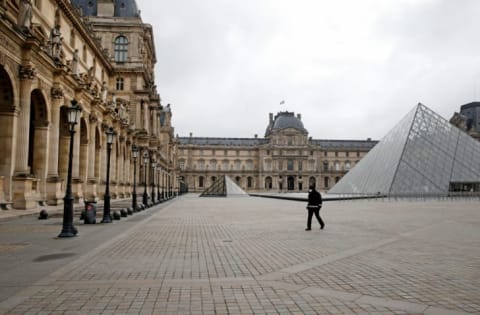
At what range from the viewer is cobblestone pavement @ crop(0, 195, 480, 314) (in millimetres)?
4062

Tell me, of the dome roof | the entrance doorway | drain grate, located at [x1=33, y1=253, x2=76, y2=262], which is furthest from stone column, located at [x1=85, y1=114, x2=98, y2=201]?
the entrance doorway

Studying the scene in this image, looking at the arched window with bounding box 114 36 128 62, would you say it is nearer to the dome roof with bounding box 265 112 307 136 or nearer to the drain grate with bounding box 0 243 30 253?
the drain grate with bounding box 0 243 30 253

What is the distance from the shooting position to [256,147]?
10444 cm

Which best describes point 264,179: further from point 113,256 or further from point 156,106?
point 113,256

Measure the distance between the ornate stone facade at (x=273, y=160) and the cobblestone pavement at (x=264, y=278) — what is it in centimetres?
9383

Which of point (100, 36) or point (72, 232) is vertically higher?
point (100, 36)

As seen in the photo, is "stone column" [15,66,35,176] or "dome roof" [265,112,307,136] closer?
"stone column" [15,66,35,176]

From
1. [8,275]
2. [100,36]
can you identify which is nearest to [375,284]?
[8,275]

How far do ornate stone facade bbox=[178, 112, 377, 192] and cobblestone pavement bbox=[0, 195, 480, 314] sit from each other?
93.8 metres

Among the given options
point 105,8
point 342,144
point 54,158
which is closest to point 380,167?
point 54,158

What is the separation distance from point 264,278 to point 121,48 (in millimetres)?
39798

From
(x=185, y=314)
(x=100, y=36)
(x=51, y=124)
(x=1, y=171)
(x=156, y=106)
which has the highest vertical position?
(x=100, y=36)

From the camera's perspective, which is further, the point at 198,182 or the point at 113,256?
the point at 198,182

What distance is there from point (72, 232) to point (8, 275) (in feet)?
13.2
